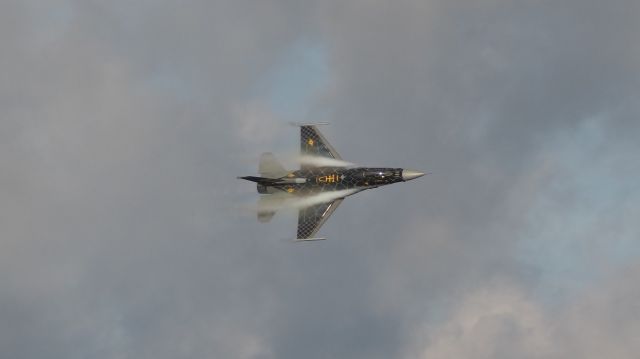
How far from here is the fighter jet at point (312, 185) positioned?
144 m

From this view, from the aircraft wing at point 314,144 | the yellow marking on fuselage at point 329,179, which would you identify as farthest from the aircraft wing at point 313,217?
the aircraft wing at point 314,144

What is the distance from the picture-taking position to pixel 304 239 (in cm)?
14262

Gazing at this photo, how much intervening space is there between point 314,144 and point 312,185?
8.14m

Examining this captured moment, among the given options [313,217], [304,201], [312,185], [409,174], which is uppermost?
[409,174]

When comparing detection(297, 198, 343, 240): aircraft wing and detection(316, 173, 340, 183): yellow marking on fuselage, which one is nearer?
detection(297, 198, 343, 240): aircraft wing

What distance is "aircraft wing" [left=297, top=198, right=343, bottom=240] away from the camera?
143500 millimetres

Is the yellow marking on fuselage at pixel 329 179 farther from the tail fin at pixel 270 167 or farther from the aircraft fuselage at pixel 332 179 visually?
the tail fin at pixel 270 167

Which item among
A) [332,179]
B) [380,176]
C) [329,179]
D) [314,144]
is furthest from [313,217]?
[314,144]

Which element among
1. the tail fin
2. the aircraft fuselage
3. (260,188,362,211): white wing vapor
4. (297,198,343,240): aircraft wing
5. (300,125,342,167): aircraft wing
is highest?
(300,125,342,167): aircraft wing

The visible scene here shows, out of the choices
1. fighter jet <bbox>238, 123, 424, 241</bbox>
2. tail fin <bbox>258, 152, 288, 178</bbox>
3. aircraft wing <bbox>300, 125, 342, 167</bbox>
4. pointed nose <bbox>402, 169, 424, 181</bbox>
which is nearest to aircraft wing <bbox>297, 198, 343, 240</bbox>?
fighter jet <bbox>238, 123, 424, 241</bbox>

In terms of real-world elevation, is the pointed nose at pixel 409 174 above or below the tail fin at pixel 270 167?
below

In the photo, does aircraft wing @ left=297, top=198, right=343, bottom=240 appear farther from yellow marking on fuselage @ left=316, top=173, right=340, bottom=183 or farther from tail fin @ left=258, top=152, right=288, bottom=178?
tail fin @ left=258, top=152, right=288, bottom=178

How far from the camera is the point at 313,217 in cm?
14412

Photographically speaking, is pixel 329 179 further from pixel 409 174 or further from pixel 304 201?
pixel 409 174
